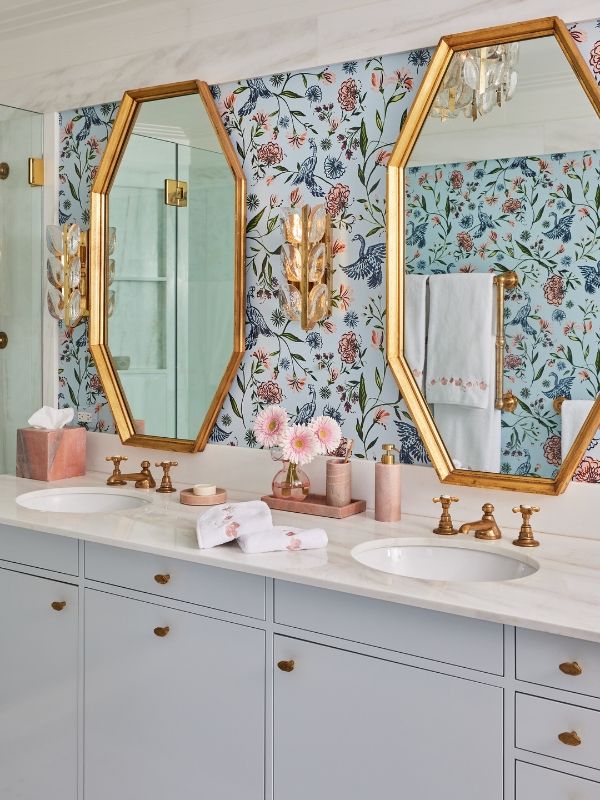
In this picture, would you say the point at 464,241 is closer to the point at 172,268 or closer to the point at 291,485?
the point at 291,485

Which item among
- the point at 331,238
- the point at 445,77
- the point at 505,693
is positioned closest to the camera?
the point at 505,693

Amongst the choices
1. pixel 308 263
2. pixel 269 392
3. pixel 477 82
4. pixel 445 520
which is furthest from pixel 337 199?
pixel 445 520

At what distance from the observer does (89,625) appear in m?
2.21

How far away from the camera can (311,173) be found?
2453mm

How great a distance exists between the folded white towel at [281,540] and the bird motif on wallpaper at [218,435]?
719 mm

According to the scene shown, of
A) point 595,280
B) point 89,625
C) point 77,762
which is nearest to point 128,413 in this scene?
point 89,625

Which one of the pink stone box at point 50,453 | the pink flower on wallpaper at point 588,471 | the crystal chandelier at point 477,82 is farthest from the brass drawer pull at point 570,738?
the pink stone box at point 50,453

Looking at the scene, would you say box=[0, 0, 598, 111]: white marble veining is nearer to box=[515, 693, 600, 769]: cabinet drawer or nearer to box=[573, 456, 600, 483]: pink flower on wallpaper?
box=[573, 456, 600, 483]: pink flower on wallpaper

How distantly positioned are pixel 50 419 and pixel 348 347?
1040mm

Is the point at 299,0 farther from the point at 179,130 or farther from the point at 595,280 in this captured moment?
the point at 595,280

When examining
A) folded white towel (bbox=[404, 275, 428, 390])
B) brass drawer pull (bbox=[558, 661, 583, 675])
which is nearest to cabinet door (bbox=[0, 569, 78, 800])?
folded white towel (bbox=[404, 275, 428, 390])

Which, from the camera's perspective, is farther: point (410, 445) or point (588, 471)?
point (410, 445)

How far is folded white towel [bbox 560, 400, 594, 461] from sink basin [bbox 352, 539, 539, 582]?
301 mm

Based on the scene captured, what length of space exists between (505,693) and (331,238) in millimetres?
1304
